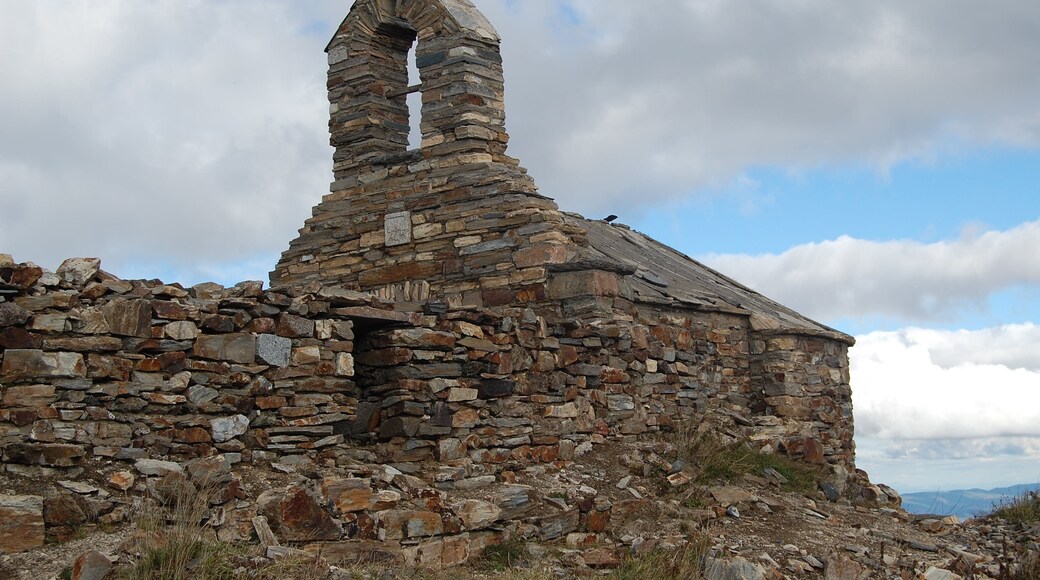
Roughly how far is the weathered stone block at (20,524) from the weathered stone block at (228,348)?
1538 mm

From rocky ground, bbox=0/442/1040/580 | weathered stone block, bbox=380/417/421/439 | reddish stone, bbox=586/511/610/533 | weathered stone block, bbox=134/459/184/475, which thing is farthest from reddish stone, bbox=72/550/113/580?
reddish stone, bbox=586/511/610/533

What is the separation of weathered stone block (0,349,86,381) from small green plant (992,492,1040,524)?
8.94m

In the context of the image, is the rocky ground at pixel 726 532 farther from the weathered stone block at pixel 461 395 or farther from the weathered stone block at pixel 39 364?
the weathered stone block at pixel 461 395

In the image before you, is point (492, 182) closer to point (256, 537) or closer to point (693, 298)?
point (693, 298)

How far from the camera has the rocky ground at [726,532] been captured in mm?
7395

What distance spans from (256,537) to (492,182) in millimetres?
5717

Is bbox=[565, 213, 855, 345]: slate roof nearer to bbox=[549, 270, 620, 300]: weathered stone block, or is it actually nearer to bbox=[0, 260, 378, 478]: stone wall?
bbox=[549, 270, 620, 300]: weathered stone block

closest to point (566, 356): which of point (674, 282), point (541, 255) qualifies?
point (541, 255)

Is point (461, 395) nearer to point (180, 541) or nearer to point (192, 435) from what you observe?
point (192, 435)

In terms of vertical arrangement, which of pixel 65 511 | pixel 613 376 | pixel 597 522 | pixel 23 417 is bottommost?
pixel 597 522

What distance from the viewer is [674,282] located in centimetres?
1268

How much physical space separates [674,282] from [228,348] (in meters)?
6.82

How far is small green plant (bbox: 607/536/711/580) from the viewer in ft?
23.4

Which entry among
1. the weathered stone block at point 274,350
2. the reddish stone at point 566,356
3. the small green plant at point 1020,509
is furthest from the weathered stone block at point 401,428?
the small green plant at point 1020,509
